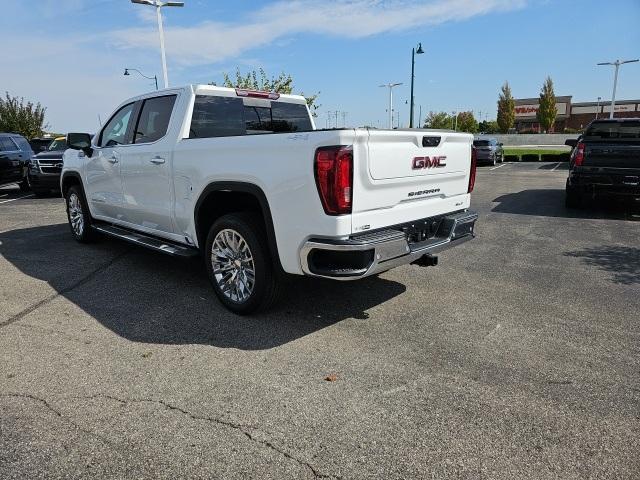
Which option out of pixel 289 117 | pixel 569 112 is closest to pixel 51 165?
pixel 289 117

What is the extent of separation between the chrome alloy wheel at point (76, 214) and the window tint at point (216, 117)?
10.4 feet

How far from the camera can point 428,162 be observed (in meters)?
4.00

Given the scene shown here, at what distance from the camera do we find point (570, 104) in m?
79.4

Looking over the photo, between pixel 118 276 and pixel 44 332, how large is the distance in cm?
158

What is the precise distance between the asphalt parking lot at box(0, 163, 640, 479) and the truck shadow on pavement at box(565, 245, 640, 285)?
0.05 metres

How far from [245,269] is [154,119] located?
2160mm

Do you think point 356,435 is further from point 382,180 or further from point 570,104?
point 570,104

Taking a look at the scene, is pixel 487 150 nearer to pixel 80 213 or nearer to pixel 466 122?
pixel 80 213

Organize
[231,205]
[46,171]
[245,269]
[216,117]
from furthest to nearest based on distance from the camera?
[46,171] < [216,117] < [231,205] < [245,269]

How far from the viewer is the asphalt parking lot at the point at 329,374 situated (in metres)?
2.43

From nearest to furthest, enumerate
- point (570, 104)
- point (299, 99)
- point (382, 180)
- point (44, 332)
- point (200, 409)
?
point (200, 409) → point (382, 180) → point (44, 332) → point (299, 99) → point (570, 104)

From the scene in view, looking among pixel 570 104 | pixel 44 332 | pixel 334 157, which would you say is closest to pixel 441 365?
pixel 334 157

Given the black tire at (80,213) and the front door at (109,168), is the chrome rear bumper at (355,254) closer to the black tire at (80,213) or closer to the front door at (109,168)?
the front door at (109,168)

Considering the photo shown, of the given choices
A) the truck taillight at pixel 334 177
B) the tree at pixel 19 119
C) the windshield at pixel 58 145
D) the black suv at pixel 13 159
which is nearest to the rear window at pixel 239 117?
the truck taillight at pixel 334 177
